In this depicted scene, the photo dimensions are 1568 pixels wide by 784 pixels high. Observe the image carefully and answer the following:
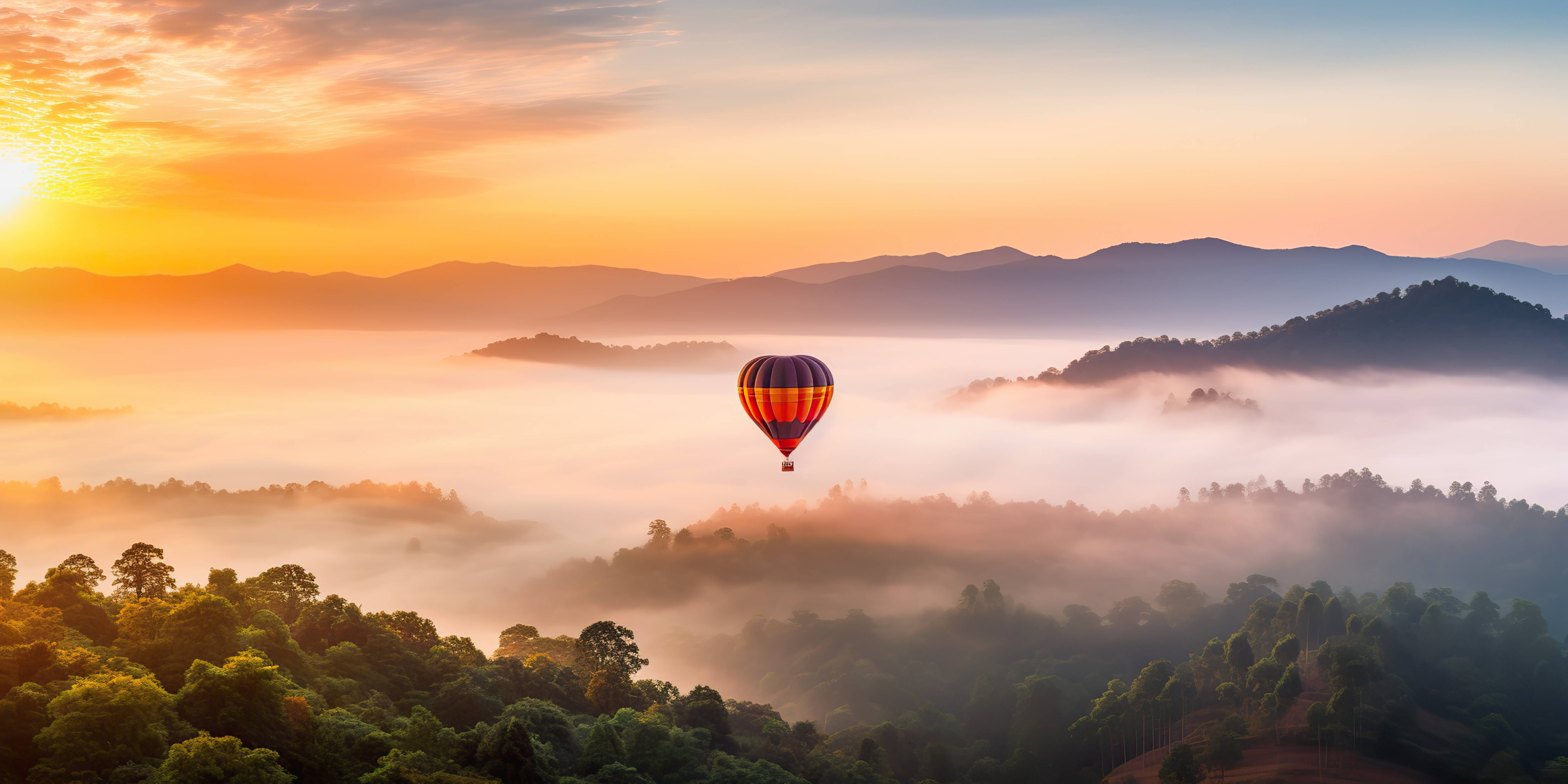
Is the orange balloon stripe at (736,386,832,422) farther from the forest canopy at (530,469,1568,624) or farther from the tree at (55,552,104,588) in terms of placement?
the forest canopy at (530,469,1568,624)

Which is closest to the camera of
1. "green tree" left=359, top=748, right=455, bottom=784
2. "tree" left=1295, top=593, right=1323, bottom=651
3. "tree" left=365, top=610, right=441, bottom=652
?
"green tree" left=359, top=748, right=455, bottom=784

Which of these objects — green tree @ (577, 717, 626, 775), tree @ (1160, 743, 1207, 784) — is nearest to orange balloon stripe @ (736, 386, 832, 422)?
green tree @ (577, 717, 626, 775)

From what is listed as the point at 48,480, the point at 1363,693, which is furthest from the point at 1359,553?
the point at 48,480

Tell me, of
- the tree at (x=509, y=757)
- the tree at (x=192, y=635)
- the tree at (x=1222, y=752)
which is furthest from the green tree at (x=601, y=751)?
the tree at (x=1222, y=752)

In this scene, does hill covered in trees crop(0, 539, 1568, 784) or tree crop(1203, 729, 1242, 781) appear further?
tree crop(1203, 729, 1242, 781)

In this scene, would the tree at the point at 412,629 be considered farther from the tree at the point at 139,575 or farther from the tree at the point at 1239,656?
the tree at the point at 1239,656

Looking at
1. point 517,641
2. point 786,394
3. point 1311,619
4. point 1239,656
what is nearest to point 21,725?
point 786,394

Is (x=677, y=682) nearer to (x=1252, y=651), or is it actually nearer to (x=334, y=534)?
(x=1252, y=651)

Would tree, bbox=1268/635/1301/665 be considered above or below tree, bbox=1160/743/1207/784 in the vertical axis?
above
